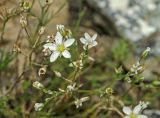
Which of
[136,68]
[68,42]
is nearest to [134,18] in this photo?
[136,68]

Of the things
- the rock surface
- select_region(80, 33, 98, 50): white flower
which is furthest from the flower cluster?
the rock surface

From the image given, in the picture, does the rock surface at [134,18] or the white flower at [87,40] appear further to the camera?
the rock surface at [134,18]

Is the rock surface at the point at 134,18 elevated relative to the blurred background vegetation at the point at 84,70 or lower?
elevated

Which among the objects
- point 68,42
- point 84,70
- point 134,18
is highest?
point 134,18

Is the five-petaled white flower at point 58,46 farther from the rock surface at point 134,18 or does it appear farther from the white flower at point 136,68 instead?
the rock surface at point 134,18

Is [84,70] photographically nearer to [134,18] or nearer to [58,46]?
[134,18]

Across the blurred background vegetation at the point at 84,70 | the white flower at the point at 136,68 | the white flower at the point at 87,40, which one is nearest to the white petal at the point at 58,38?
the white flower at the point at 87,40

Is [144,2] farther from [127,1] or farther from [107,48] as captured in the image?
[107,48]

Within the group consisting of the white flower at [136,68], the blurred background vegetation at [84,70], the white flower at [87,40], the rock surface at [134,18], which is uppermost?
the rock surface at [134,18]

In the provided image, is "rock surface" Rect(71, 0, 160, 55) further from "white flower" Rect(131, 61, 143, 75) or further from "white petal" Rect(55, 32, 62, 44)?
"white petal" Rect(55, 32, 62, 44)
